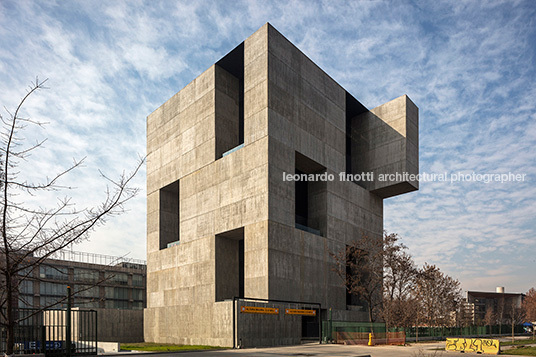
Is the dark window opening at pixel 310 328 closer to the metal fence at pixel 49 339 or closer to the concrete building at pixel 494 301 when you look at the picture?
the metal fence at pixel 49 339

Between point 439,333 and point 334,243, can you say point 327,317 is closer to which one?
point 334,243

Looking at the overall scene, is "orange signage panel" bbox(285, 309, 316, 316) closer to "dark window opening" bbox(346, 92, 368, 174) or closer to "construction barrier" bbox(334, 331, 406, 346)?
"construction barrier" bbox(334, 331, 406, 346)

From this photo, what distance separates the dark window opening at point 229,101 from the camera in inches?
1848

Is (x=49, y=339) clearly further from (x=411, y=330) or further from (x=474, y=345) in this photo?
(x=411, y=330)

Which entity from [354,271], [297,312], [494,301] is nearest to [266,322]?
[297,312]

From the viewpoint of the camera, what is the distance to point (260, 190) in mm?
40562

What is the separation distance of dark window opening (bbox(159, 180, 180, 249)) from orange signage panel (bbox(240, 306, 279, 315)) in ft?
64.1

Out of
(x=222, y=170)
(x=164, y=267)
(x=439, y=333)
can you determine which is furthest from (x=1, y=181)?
(x=439, y=333)

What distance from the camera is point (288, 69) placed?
44.5 metres

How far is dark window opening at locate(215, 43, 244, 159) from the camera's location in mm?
46938

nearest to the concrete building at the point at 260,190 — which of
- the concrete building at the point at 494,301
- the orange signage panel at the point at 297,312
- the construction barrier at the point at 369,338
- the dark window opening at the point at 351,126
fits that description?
the dark window opening at the point at 351,126

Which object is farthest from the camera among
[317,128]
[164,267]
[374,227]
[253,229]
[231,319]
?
[374,227]

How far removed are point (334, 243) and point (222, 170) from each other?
13.3 metres

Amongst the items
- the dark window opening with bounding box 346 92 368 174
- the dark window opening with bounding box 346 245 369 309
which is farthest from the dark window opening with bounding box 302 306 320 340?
the dark window opening with bounding box 346 92 368 174
